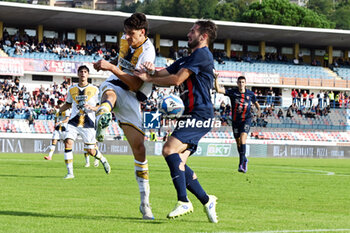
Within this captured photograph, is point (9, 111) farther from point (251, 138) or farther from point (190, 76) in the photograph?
point (190, 76)

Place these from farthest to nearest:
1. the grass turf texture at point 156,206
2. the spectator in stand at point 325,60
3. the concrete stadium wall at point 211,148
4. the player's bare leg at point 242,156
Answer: the spectator in stand at point 325,60 < the concrete stadium wall at point 211,148 < the player's bare leg at point 242,156 < the grass turf texture at point 156,206

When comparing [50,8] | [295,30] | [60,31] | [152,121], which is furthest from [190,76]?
[295,30]

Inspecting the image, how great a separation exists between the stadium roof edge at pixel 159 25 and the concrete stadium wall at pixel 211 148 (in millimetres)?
21577

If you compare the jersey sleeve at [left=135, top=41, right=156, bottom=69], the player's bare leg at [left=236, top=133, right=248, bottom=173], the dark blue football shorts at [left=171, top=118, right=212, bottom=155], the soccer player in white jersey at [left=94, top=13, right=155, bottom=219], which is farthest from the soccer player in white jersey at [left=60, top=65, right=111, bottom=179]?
the dark blue football shorts at [left=171, top=118, right=212, bottom=155]

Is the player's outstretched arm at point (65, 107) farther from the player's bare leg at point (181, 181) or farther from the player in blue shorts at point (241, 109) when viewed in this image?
the player's bare leg at point (181, 181)

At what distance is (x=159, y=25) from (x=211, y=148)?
2397cm

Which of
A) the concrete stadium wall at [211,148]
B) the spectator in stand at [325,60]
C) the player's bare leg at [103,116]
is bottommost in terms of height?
the concrete stadium wall at [211,148]

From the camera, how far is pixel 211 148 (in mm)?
37156

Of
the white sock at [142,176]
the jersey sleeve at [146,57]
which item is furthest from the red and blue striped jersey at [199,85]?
the white sock at [142,176]

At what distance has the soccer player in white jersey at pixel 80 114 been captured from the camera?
14211 mm

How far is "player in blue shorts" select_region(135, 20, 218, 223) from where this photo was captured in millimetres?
6867

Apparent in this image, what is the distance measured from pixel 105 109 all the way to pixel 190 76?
1.06 m

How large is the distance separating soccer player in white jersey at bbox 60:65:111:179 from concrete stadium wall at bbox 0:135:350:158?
55.0ft

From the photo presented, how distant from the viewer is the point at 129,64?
25.3 ft
